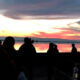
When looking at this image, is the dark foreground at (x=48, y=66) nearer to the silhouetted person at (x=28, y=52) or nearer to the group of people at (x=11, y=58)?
the silhouetted person at (x=28, y=52)

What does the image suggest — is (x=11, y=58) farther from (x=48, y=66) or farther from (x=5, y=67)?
(x=48, y=66)

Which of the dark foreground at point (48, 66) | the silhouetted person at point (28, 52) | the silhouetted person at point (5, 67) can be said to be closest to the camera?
the silhouetted person at point (5, 67)

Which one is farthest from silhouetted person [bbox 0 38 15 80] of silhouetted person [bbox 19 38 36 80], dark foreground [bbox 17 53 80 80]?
silhouetted person [bbox 19 38 36 80]

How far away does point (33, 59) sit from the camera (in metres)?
11.0

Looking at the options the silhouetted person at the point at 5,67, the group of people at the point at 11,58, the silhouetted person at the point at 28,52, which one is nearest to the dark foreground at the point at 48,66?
the silhouetted person at the point at 28,52

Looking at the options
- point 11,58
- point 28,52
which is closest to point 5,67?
point 11,58

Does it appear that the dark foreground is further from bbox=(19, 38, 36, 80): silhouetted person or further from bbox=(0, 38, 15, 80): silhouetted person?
bbox=(0, 38, 15, 80): silhouetted person

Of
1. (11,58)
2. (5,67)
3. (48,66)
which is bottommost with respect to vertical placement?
(48,66)

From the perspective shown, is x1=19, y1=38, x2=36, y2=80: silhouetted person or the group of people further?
x1=19, y1=38, x2=36, y2=80: silhouetted person

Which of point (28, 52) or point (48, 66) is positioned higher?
point (28, 52)

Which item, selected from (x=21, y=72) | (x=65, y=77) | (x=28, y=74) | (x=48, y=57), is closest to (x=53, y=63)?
(x=48, y=57)

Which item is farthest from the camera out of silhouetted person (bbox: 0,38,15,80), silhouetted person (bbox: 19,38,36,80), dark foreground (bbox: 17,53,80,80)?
silhouetted person (bbox: 19,38,36,80)

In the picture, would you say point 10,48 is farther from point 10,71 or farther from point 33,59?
point 33,59

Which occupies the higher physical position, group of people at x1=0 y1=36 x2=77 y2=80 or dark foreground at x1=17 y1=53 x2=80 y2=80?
group of people at x1=0 y1=36 x2=77 y2=80
